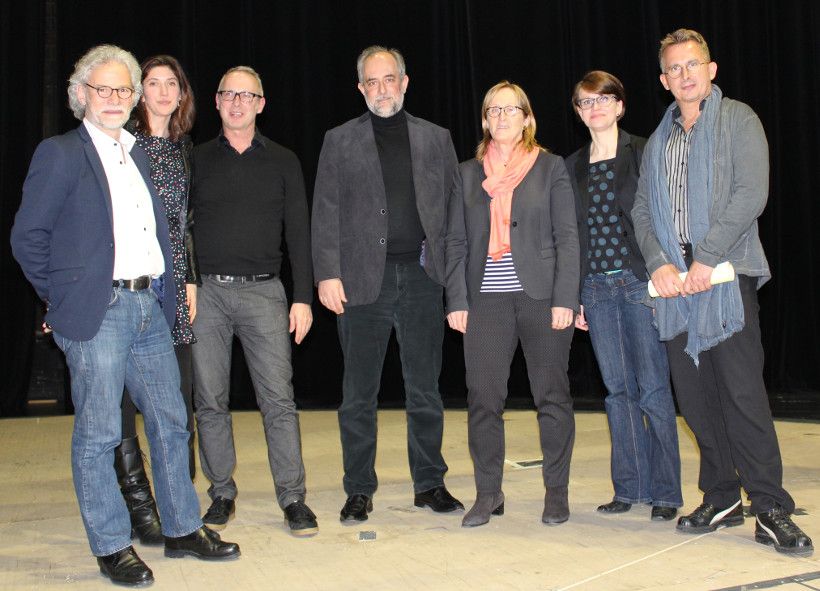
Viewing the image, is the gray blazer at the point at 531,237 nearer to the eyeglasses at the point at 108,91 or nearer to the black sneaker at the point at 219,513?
the black sneaker at the point at 219,513

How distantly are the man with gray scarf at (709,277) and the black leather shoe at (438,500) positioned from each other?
0.81m

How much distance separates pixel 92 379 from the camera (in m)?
2.62

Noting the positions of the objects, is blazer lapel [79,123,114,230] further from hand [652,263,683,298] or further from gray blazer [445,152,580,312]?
hand [652,263,683,298]

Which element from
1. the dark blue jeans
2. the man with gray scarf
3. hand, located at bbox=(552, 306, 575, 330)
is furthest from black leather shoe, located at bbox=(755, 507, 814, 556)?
the dark blue jeans

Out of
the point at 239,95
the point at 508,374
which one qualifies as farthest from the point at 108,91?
the point at 508,374

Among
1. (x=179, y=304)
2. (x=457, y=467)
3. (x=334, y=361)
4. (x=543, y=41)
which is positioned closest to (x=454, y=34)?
(x=543, y=41)

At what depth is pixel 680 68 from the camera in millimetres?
3010

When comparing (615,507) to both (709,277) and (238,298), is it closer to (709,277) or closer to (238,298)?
(709,277)

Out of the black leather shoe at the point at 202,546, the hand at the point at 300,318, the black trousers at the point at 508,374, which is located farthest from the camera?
the hand at the point at 300,318

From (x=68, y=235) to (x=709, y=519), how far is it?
215 cm

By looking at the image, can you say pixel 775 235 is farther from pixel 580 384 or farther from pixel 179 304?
pixel 179 304

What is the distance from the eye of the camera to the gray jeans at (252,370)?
3.23 m

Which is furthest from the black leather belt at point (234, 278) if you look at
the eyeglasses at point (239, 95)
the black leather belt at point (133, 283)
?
the eyeglasses at point (239, 95)

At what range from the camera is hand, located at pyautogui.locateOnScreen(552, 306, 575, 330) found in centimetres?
313
